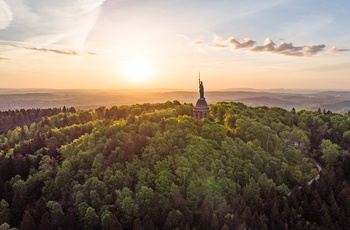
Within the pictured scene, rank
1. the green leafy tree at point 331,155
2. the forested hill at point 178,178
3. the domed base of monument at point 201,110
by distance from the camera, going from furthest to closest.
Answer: the domed base of monument at point 201,110
the green leafy tree at point 331,155
the forested hill at point 178,178

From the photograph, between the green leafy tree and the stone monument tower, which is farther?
the stone monument tower

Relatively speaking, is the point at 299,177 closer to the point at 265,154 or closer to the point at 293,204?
the point at 265,154

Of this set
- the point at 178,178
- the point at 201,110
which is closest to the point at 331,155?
the point at 201,110

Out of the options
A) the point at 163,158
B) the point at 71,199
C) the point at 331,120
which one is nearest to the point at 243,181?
the point at 163,158

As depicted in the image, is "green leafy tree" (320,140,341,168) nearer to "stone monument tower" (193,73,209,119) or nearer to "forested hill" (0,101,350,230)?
"forested hill" (0,101,350,230)

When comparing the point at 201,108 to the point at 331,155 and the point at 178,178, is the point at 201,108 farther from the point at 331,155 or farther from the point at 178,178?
the point at 331,155

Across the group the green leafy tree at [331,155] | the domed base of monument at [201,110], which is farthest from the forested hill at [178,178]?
the domed base of monument at [201,110]

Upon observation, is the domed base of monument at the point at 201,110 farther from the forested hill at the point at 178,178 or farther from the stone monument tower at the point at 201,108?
the forested hill at the point at 178,178

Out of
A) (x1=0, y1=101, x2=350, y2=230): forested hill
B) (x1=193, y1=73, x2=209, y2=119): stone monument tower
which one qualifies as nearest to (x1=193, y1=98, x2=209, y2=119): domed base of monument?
(x1=193, y1=73, x2=209, y2=119): stone monument tower
